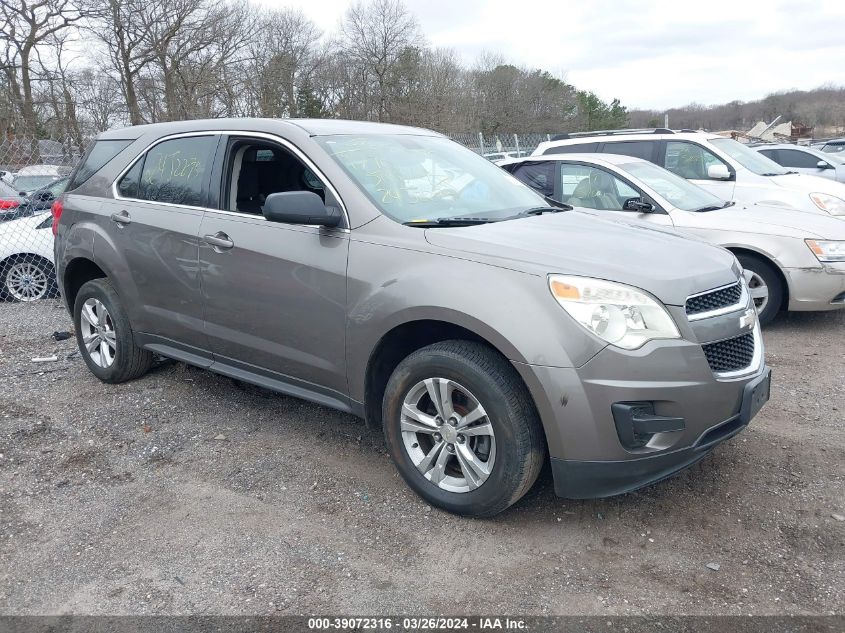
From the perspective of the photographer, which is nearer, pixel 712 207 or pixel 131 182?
pixel 131 182

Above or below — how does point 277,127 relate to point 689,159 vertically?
above

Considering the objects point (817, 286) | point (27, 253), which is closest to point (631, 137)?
point (817, 286)

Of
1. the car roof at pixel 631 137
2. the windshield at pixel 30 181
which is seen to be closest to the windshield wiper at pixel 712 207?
the car roof at pixel 631 137

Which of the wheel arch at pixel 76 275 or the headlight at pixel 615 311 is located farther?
the wheel arch at pixel 76 275

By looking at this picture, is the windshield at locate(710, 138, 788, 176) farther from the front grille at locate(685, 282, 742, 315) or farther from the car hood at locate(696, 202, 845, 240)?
the front grille at locate(685, 282, 742, 315)

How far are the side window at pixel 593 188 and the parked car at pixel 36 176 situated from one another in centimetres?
928

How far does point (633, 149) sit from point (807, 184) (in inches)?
93.4

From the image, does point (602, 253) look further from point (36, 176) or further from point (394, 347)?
point (36, 176)

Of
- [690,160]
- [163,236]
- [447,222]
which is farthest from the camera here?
[690,160]

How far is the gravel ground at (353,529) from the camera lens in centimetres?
275

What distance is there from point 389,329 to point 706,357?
1377mm

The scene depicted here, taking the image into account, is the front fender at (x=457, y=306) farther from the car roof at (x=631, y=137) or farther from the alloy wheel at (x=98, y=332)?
the car roof at (x=631, y=137)

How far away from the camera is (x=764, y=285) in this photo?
20.2ft

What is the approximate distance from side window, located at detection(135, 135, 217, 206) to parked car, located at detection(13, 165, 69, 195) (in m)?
8.94
